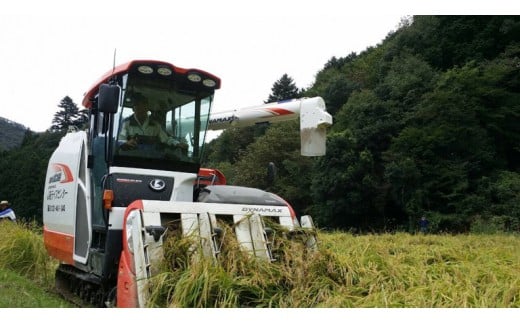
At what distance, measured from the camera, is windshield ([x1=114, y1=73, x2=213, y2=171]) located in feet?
19.3

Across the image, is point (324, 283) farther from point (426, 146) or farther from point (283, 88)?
point (283, 88)

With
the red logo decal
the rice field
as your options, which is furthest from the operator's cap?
the rice field

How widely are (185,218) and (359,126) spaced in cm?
2994

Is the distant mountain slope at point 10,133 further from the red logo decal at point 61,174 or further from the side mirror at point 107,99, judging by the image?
the side mirror at point 107,99

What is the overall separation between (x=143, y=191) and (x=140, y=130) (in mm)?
744

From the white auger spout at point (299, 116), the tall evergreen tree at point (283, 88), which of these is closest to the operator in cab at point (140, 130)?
the white auger spout at point (299, 116)

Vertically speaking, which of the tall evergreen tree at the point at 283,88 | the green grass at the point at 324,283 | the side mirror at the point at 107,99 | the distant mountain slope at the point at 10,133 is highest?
the tall evergreen tree at the point at 283,88

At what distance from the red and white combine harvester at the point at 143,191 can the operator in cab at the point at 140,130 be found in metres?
0.03

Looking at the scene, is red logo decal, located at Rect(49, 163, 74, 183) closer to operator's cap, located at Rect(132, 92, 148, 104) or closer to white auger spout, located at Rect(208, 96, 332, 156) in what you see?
operator's cap, located at Rect(132, 92, 148, 104)

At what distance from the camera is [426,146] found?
1107 inches

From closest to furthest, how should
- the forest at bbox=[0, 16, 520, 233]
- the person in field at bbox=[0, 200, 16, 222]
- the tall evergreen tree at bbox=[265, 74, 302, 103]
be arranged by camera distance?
1. the person in field at bbox=[0, 200, 16, 222]
2. the forest at bbox=[0, 16, 520, 233]
3. the tall evergreen tree at bbox=[265, 74, 302, 103]

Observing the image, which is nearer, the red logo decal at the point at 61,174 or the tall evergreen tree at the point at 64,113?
the red logo decal at the point at 61,174

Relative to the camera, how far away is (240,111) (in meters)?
8.10

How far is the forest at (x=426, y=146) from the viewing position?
1042 inches
